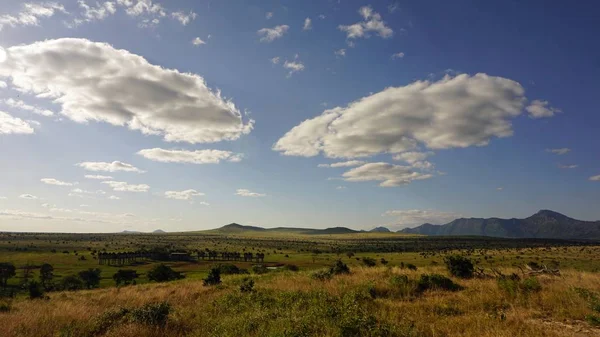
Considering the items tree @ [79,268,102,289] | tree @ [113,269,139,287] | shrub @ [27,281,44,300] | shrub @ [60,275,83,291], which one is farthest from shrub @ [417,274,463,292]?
tree @ [79,268,102,289]

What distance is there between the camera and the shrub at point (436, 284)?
16781mm

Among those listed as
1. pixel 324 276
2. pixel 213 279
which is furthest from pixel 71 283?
pixel 324 276

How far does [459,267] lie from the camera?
21.5 m

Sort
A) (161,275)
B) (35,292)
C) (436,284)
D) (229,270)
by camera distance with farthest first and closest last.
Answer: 1. (161,275)
2. (229,270)
3. (35,292)
4. (436,284)

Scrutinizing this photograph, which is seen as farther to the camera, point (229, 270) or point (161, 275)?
point (161, 275)

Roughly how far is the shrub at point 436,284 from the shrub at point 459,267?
424cm

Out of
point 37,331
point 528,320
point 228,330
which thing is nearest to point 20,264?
point 37,331

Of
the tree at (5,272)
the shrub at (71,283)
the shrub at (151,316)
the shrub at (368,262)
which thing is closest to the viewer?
the shrub at (151,316)

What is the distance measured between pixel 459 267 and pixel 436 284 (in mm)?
5580

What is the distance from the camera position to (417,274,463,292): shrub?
1678cm

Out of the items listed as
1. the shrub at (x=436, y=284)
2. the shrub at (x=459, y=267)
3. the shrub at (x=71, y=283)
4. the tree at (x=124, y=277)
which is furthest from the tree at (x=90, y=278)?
the shrub at (x=436, y=284)

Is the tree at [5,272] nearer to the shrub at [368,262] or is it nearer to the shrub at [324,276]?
the shrub at [368,262]

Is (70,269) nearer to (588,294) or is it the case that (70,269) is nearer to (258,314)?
(258,314)

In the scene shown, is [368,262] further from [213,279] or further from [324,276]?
[324,276]
